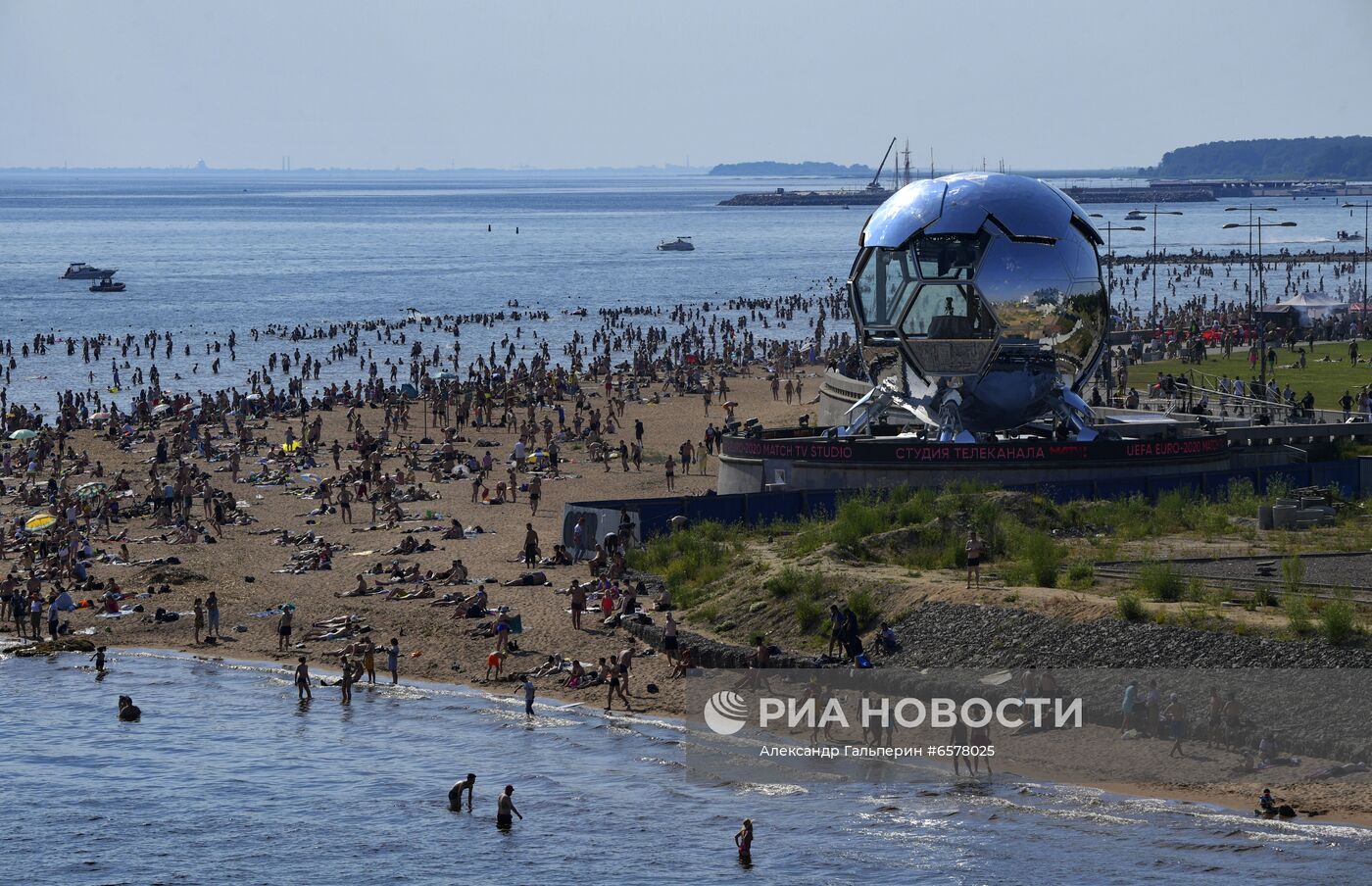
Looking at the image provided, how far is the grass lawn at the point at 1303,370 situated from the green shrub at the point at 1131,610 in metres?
24.3

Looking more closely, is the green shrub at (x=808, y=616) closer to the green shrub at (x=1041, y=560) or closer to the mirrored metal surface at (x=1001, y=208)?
the green shrub at (x=1041, y=560)

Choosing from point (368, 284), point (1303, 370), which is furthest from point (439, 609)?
point (368, 284)

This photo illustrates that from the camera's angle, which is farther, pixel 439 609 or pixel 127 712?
pixel 439 609

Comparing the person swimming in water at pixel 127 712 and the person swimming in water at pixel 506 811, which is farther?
the person swimming in water at pixel 127 712

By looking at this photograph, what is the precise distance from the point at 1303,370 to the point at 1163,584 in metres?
33.1

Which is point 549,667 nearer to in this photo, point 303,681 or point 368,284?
point 303,681

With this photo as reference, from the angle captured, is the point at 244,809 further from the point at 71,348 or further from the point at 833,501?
the point at 71,348

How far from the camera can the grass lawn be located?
50.4 m

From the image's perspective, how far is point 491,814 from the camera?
22266 millimetres

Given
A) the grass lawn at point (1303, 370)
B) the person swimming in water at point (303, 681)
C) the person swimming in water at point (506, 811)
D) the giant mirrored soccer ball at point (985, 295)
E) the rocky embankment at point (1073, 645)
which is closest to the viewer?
the person swimming in water at point (506, 811)

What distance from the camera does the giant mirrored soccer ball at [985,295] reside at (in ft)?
114

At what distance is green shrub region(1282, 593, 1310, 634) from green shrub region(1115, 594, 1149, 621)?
6.11 feet

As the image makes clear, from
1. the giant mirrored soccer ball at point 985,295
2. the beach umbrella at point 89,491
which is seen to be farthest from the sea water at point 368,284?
the giant mirrored soccer ball at point 985,295

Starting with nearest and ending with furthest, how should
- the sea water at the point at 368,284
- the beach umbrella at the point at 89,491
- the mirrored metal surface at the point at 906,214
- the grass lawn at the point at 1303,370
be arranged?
1. the mirrored metal surface at the point at 906,214
2. the beach umbrella at the point at 89,491
3. the grass lawn at the point at 1303,370
4. the sea water at the point at 368,284
